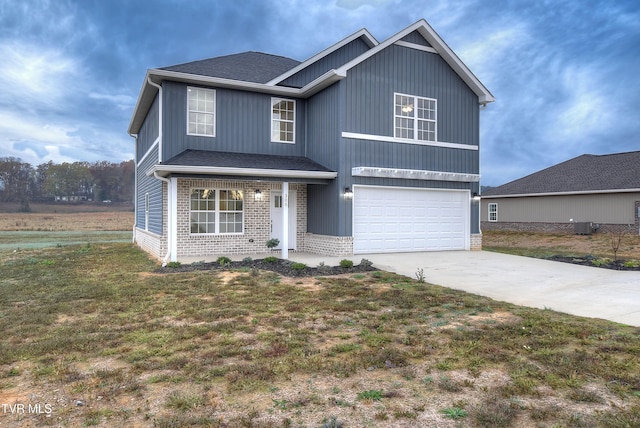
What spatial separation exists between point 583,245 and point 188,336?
66.3ft

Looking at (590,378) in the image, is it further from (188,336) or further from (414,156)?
(414,156)

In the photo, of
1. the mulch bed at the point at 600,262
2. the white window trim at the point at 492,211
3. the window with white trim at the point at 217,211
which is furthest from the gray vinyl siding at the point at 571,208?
the window with white trim at the point at 217,211

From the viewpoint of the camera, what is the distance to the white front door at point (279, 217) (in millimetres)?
14516

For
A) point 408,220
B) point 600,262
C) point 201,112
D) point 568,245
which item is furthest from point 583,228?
point 201,112

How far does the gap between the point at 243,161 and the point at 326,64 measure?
5.83 metres

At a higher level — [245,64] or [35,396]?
[245,64]

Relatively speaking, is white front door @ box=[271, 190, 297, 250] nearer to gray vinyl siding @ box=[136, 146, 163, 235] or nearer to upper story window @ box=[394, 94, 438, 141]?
gray vinyl siding @ box=[136, 146, 163, 235]

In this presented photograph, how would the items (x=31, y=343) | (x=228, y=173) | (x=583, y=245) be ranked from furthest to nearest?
(x=583, y=245) → (x=228, y=173) → (x=31, y=343)

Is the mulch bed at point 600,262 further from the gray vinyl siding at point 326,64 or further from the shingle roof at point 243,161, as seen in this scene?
the gray vinyl siding at point 326,64

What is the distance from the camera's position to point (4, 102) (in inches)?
1975

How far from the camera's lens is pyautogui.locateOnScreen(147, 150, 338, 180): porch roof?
11.4m

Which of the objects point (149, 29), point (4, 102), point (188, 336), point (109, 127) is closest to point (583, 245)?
point (188, 336)

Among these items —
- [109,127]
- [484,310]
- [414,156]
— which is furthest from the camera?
[109,127]

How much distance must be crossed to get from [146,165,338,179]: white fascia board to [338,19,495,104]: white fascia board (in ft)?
11.4
